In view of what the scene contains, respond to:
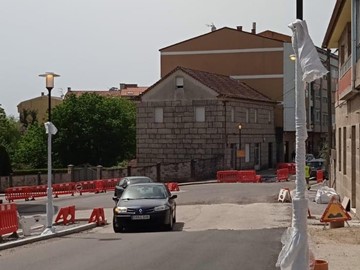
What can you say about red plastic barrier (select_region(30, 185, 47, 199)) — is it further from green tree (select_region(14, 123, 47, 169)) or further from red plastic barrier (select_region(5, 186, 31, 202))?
green tree (select_region(14, 123, 47, 169))

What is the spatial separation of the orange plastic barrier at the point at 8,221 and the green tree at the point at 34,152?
51.4m

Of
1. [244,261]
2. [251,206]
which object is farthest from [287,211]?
[244,261]

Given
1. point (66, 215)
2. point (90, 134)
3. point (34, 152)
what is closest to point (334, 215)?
point (66, 215)

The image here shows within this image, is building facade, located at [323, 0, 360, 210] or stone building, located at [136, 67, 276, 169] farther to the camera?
stone building, located at [136, 67, 276, 169]

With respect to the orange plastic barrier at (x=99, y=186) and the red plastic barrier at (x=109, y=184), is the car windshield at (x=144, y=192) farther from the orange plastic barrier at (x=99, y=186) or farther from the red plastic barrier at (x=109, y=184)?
the red plastic barrier at (x=109, y=184)

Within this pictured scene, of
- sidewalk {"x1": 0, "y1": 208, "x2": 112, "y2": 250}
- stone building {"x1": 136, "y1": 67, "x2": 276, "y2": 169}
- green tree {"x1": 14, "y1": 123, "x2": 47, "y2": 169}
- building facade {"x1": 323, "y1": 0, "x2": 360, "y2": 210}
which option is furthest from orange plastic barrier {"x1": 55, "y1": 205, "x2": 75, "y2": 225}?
green tree {"x1": 14, "y1": 123, "x2": 47, "y2": 169}

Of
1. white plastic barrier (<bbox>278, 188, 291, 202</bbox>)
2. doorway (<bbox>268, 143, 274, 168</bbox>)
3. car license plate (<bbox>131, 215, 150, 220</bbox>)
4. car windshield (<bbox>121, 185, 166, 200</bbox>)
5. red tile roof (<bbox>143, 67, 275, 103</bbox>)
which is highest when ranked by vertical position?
red tile roof (<bbox>143, 67, 275, 103</bbox>)

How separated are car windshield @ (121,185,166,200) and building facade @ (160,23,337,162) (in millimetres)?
46230

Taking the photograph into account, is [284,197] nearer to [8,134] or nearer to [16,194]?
[16,194]

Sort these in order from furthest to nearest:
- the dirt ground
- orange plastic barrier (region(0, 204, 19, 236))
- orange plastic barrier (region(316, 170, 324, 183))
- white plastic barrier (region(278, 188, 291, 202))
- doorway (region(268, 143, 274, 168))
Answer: doorway (region(268, 143, 274, 168)), orange plastic barrier (region(316, 170, 324, 183)), white plastic barrier (region(278, 188, 291, 202)), orange plastic barrier (region(0, 204, 19, 236)), the dirt ground

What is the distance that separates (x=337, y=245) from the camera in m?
15.9

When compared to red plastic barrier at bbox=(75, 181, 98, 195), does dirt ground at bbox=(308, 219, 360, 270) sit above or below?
above

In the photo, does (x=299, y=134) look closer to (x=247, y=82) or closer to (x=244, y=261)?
(x=244, y=261)

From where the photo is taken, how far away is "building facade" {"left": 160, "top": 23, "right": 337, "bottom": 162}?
68688mm
